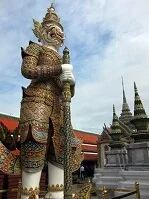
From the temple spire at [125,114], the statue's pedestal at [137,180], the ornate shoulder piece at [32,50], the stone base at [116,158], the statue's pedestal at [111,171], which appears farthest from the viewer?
the temple spire at [125,114]

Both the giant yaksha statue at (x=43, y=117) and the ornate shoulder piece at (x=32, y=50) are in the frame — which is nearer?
the giant yaksha statue at (x=43, y=117)

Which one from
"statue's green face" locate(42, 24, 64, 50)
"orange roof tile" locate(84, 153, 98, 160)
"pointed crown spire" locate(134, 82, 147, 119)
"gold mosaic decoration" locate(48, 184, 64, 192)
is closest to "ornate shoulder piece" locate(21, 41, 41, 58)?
"statue's green face" locate(42, 24, 64, 50)

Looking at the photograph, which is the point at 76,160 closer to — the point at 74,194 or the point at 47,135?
the point at 47,135

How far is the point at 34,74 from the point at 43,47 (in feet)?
2.11

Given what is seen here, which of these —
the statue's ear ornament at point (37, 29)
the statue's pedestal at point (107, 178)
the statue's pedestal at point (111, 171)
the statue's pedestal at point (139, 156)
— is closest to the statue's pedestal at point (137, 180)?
the statue's pedestal at point (139, 156)

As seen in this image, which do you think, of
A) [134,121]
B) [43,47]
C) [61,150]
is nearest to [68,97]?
[61,150]

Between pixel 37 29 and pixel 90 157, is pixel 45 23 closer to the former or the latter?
pixel 37 29

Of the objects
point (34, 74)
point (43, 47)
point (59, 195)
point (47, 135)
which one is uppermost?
point (43, 47)

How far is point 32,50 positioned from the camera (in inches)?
149

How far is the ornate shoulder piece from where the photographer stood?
12.1 ft

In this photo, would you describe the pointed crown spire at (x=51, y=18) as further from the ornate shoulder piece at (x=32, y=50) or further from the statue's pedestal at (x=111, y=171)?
the statue's pedestal at (x=111, y=171)

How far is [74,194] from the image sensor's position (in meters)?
2.75

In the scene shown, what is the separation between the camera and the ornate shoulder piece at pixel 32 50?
3.68 metres

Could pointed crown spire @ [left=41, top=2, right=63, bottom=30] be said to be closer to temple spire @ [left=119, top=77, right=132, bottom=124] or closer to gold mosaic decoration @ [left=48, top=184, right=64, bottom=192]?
gold mosaic decoration @ [left=48, top=184, right=64, bottom=192]
